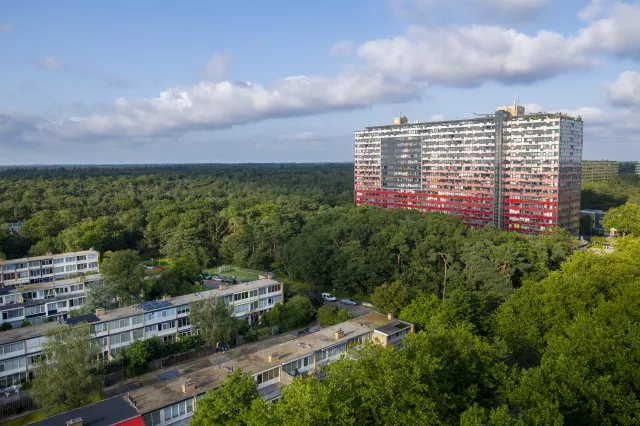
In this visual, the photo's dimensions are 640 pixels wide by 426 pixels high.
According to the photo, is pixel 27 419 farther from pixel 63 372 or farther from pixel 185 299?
pixel 185 299

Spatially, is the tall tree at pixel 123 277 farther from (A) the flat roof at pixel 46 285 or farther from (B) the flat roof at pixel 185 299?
(A) the flat roof at pixel 46 285

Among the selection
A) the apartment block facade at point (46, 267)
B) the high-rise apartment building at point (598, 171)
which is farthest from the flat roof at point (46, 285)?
the high-rise apartment building at point (598, 171)

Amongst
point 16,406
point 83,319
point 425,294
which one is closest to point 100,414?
point 16,406

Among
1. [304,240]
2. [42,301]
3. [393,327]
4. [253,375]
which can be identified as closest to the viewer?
[253,375]

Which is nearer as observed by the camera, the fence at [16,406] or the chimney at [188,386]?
the chimney at [188,386]

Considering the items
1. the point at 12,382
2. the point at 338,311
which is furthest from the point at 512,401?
the point at 12,382

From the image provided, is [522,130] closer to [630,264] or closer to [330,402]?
[630,264]

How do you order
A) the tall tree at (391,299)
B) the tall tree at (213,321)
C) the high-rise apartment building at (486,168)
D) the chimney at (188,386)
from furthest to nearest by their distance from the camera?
the high-rise apartment building at (486,168), the tall tree at (391,299), the tall tree at (213,321), the chimney at (188,386)
